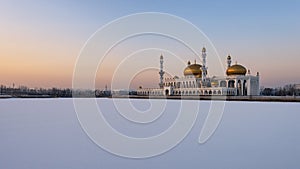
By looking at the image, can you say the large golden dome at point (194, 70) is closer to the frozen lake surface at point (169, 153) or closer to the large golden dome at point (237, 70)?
the large golden dome at point (237, 70)

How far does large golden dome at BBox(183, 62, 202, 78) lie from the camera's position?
37.0 meters

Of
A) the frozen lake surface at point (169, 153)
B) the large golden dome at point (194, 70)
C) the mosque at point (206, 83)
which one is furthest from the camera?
the large golden dome at point (194, 70)

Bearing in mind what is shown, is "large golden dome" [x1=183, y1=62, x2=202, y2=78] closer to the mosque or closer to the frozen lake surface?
the mosque

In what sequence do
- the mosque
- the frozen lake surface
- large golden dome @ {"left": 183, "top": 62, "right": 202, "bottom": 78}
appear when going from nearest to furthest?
the frozen lake surface → the mosque → large golden dome @ {"left": 183, "top": 62, "right": 202, "bottom": 78}

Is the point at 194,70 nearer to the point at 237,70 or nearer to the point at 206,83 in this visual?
the point at 206,83

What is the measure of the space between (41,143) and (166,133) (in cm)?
257

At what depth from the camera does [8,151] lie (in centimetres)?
424

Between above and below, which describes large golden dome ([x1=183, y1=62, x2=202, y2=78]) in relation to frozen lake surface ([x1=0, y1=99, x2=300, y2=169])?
above

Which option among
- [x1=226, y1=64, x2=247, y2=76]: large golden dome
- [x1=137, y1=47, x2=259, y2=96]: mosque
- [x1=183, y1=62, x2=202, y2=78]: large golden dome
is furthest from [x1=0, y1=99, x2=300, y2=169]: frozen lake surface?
[x1=183, y1=62, x2=202, y2=78]: large golden dome

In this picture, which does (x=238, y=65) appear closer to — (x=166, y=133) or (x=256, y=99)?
(x=256, y=99)

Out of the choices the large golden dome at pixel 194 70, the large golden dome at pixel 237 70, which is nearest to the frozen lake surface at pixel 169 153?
the large golden dome at pixel 237 70

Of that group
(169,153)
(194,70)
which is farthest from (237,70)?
(169,153)

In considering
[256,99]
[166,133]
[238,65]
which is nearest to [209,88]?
[238,65]

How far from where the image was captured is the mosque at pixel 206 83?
1270 inches
